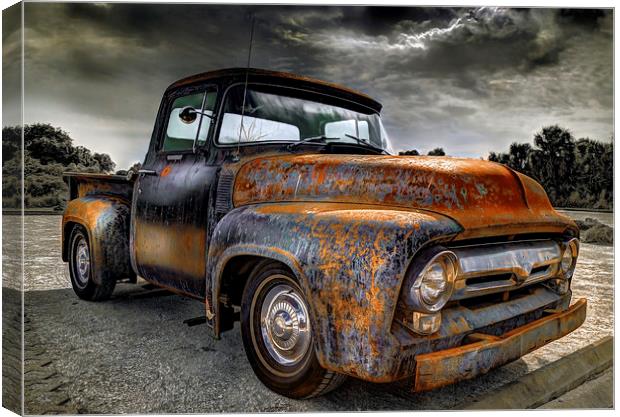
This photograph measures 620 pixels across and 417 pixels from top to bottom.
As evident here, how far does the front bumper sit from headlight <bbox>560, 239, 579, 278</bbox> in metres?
0.36

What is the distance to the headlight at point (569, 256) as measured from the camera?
272cm

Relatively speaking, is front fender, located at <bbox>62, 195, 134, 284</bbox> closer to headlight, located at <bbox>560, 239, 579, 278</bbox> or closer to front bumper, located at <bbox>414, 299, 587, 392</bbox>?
front bumper, located at <bbox>414, 299, 587, 392</bbox>

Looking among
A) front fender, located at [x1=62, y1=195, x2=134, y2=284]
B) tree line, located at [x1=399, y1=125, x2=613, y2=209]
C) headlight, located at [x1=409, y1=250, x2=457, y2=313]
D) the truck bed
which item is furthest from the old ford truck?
tree line, located at [x1=399, y1=125, x2=613, y2=209]

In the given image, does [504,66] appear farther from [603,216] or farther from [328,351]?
[328,351]

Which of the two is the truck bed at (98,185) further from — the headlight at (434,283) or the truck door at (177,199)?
the headlight at (434,283)

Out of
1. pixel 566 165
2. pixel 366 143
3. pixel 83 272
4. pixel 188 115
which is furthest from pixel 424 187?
pixel 83 272

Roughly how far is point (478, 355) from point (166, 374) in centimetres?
162

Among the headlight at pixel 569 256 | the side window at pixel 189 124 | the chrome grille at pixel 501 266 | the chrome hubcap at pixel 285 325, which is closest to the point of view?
the chrome grille at pixel 501 266

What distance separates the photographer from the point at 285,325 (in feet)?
7.95

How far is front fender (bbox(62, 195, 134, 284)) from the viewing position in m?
3.95

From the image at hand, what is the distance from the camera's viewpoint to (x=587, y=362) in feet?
9.86

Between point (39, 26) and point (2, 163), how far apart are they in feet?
2.63

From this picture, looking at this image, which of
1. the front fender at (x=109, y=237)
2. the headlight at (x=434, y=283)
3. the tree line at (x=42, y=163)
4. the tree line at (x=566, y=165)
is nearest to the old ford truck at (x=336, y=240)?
the headlight at (x=434, y=283)

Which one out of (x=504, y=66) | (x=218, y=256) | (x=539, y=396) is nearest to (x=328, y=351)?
(x=218, y=256)
